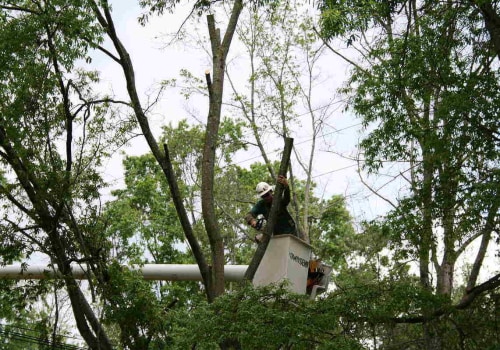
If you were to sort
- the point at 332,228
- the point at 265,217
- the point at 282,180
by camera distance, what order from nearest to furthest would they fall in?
the point at 282,180
the point at 265,217
the point at 332,228

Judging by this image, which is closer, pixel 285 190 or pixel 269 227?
pixel 269 227

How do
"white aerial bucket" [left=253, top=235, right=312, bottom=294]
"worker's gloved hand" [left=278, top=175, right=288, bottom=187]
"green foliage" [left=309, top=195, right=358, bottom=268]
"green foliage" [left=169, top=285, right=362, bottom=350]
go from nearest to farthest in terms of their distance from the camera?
"green foliage" [left=169, top=285, right=362, bottom=350] → "worker's gloved hand" [left=278, top=175, right=288, bottom=187] → "white aerial bucket" [left=253, top=235, right=312, bottom=294] → "green foliage" [left=309, top=195, right=358, bottom=268]

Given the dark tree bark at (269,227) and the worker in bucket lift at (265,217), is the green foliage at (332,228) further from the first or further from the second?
the dark tree bark at (269,227)

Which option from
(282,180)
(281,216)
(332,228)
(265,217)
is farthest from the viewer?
(332,228)

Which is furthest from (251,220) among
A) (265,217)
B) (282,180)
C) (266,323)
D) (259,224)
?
(266,323)

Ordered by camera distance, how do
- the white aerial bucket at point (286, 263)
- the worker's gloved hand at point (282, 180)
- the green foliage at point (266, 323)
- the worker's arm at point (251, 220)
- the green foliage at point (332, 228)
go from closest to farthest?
the green foliage at point (266, 323), the worker's gloved hand at point (282, 180), the white aerial bucket at point (286, 263), the worker's arm at point (251, 220), the green foliage at point (332, 228)

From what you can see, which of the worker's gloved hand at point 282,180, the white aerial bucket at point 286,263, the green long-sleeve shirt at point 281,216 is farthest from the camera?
the green long-sleeve shirt at point 281,216

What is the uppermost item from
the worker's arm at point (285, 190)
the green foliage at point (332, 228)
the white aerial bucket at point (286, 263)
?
the green foliage at point (332, 228)

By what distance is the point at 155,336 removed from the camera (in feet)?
36.2

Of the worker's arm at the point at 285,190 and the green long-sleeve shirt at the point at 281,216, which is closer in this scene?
the worker's arm at the point at 285,190

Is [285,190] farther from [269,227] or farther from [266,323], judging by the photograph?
[266,323]

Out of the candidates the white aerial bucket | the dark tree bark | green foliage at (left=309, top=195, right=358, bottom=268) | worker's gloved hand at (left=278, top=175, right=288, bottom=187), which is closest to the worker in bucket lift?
the white aerial bucket

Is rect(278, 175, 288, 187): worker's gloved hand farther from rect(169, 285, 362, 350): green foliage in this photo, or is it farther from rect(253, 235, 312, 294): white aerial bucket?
rect(169, 285, 362, 350): green foliage

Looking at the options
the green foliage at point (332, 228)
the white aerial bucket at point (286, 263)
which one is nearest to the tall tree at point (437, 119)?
the white aerial bucket at point (286, 263)
